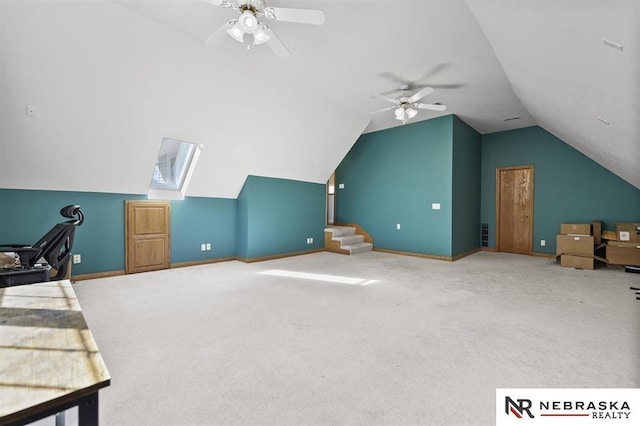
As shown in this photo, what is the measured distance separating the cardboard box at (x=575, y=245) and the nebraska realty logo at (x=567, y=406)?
4290 millimetres

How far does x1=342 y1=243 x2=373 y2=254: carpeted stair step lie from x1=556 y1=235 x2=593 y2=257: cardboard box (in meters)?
3.71

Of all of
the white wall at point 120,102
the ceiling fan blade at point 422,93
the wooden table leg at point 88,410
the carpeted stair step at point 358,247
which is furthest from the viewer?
the carpeted stair step at point 358,247

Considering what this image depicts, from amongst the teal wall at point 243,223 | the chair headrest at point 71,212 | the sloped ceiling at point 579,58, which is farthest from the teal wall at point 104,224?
the sloped ceiling at point 579,58

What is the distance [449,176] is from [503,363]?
4.55 m

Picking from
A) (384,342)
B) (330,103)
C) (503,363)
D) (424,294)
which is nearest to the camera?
(503,363)

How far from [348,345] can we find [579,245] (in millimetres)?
5169

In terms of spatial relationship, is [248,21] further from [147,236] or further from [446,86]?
[147,236]

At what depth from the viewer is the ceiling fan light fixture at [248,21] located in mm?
2479

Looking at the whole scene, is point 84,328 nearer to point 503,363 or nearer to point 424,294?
point 503,363

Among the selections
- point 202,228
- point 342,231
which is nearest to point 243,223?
point 202,228

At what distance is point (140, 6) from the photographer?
292 cm

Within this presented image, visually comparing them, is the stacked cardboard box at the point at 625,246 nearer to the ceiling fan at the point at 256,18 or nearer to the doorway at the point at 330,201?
the ceiling fan at the point at 256,18

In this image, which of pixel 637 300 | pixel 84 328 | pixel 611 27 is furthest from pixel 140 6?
pixel 637 300

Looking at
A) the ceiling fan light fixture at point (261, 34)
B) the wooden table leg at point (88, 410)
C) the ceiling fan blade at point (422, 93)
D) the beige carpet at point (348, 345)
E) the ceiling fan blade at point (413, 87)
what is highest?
the ceiling fan blade at point (413, 87)
